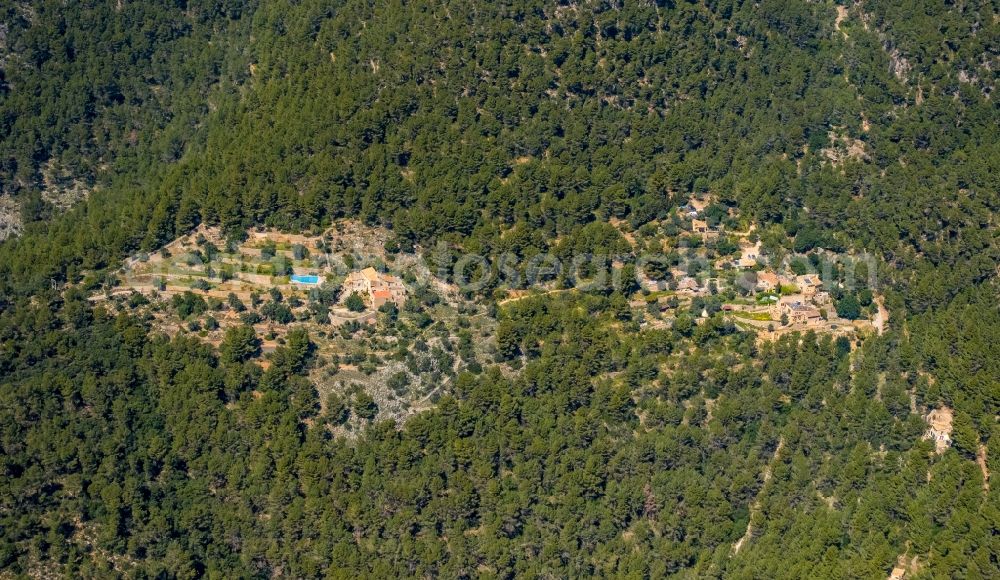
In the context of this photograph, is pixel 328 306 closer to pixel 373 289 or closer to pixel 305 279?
pixel 305 279

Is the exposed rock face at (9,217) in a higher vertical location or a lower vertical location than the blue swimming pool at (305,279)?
lower

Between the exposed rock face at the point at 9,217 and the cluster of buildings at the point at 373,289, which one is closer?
the cluster of buildings at the point at 373,289

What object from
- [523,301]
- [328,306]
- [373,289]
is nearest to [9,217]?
[328,306]

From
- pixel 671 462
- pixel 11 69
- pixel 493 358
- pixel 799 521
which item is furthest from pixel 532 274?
pixel 11 69

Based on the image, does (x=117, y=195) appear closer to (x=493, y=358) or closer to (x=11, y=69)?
(x=11, y=69)

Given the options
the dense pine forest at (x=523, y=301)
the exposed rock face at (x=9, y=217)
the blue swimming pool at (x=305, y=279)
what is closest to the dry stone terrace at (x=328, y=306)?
the blue swimming pool at (x=305, y=279)

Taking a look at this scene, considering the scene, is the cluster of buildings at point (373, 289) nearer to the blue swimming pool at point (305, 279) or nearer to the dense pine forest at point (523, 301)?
the blue swimming pool at point (305, 279)
